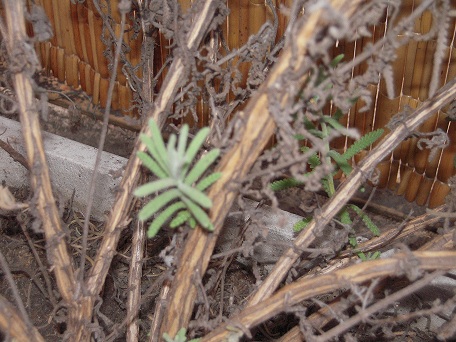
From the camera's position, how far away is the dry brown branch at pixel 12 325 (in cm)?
64

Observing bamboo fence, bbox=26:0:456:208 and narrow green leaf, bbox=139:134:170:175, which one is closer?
narrow green leaf, bbox=139:134:170:175

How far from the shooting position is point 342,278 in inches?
24.5

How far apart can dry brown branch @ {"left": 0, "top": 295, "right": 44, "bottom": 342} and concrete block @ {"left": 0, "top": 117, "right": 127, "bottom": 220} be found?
0.59 meters

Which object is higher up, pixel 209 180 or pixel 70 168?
pixel 209 180

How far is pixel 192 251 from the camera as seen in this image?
2.22 ft

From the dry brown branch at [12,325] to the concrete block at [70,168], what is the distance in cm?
59

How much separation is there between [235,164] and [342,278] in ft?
0.56

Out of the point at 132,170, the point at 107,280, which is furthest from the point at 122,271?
the point at 132,170

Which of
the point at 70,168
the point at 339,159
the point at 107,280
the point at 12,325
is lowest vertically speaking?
the point at 107,280

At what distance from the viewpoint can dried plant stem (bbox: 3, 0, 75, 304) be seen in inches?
24.3

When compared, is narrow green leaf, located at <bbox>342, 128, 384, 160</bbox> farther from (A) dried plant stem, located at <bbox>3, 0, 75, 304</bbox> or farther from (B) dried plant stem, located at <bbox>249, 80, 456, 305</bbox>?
(A) dried plant stem, located at <bbox>3, 0, 75, 304</bbox>

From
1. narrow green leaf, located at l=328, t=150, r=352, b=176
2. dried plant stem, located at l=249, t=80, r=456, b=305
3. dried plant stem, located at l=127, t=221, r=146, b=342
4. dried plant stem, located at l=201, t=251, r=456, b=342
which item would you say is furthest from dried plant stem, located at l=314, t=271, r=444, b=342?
dried plant stem, located at l=127, t=221, r=146, b=342

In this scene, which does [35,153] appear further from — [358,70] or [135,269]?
[358,70]

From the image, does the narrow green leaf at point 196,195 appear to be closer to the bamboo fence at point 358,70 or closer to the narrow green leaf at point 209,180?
the narrow green leaf at point 209,180
